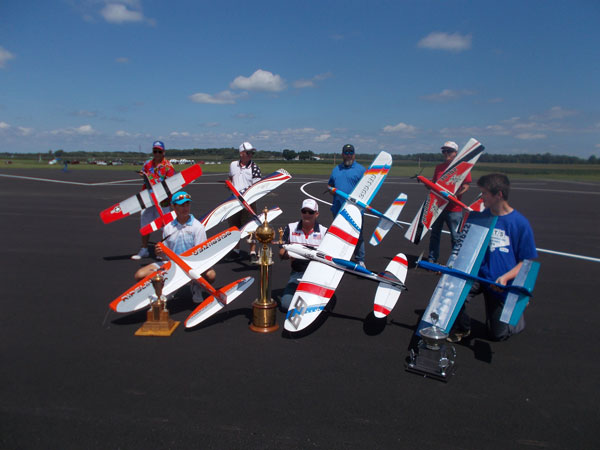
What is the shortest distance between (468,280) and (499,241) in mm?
652

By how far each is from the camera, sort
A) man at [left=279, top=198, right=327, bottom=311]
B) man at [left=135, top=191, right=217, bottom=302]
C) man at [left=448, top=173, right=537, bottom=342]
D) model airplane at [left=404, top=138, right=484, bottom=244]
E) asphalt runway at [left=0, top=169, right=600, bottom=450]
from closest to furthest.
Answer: asphalt runway at [left=0, top=169, right=600, bottom=450] < man at [left=448, top=173, right=537, bottom=342] < man at [left=135, top=191, right=217, bottom=302] < man at [left=279, top=198, right=327, bottom=311] < model airplane at [left=404, top=138, right=484, bottom=244]

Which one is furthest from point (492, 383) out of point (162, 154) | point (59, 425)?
point (162, 154)

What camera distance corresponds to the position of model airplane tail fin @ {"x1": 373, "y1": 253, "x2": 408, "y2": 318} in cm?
416

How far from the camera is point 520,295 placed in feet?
11.7

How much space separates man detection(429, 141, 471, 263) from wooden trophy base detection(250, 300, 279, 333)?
12.5 ft

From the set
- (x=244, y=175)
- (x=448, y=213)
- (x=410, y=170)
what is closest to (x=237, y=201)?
(x=244, y=175)

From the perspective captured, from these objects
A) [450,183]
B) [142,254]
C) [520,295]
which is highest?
[450,183]

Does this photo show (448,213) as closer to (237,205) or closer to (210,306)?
(237,205)

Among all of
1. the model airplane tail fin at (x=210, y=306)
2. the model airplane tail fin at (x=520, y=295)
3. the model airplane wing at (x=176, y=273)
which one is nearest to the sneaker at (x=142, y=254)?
the model airplane wing at (x=176, y=273)

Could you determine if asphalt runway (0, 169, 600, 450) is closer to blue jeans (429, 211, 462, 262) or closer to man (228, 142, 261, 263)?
blue jeans (429, 211, 462, 262)

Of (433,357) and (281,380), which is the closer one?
(281,380)

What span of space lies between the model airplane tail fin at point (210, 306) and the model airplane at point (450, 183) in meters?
3.99

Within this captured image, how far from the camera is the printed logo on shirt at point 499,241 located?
13.3 ft

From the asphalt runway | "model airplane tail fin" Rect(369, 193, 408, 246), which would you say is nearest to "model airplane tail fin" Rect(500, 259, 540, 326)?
the asphalt runway
